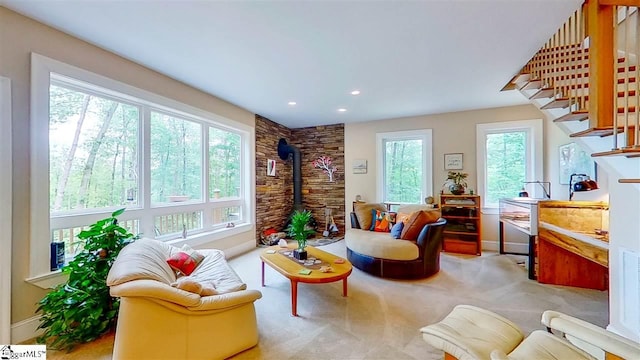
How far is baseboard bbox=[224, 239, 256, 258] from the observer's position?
438 centimetres

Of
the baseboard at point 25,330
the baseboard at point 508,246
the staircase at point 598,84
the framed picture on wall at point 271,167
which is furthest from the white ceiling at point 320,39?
the baseboard at point 508,246

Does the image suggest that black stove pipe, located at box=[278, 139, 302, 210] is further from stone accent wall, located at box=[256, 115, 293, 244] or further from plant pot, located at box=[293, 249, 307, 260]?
plant pot, located at box=[293, 249, 307, 260]

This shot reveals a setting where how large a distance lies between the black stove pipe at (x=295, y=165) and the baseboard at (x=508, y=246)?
378 centimetres

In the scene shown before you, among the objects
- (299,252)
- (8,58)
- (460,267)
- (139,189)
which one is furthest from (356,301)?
(8,58)

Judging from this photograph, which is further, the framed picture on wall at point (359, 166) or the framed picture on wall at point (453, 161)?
the framed picture on wall at point (359, 166)

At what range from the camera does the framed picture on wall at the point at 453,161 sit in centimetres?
502

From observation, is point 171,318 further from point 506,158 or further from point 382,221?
point 506,158

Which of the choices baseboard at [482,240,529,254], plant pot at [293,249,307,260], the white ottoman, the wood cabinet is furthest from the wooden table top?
baseboard at [482,240,529,254]

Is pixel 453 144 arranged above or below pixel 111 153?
above

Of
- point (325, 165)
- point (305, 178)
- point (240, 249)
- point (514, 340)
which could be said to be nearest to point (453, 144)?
point (325, 165)

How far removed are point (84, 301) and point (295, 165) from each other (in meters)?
4.51

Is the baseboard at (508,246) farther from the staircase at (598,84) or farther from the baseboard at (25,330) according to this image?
the baseboard at (25,330)

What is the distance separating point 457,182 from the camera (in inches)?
191

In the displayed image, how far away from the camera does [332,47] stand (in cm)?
258
